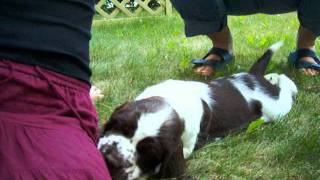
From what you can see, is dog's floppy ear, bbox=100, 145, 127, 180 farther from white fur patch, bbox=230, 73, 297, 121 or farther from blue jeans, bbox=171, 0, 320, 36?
blue jeans, bbox=171, 0, 320, 36

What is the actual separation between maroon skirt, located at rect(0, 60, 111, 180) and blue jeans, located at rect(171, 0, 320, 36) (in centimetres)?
196

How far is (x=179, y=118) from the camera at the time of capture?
212 cm

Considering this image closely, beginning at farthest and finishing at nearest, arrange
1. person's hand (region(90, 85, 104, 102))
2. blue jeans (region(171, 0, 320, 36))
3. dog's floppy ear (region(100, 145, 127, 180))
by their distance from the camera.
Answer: blue jeans (region(171, 0, 320, 36)), person's hand (region(90, 85, 104, 102)), dog's floppy ear (region(100, 145, 127, 180))

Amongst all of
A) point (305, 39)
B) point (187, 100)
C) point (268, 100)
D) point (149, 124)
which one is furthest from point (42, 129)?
point (305, 39)

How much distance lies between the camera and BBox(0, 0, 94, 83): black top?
1.51m

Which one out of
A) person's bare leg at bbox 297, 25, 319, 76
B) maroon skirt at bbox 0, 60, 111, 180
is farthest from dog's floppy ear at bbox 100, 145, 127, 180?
person's bare leg at bbox 297, 25, 319, 76

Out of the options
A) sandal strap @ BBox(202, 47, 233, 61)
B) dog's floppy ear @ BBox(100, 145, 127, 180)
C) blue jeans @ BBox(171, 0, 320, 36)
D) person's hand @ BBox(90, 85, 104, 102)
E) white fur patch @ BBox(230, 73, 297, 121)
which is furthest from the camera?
sandal strap @ BBox(202, 47, 233, 61)

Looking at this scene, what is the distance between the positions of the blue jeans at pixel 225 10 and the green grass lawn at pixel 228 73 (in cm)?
25

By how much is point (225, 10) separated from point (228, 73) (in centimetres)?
39

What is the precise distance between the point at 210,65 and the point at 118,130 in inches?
62.6

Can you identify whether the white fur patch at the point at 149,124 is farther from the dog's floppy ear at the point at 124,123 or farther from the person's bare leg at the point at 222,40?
A: the person's bare leg at the point at 222,40

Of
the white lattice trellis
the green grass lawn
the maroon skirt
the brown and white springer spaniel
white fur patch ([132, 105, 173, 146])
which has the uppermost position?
the maroon skirt

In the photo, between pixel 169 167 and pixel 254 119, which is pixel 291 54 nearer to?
pixel 254 119

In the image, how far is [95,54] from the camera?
13.5 feet
